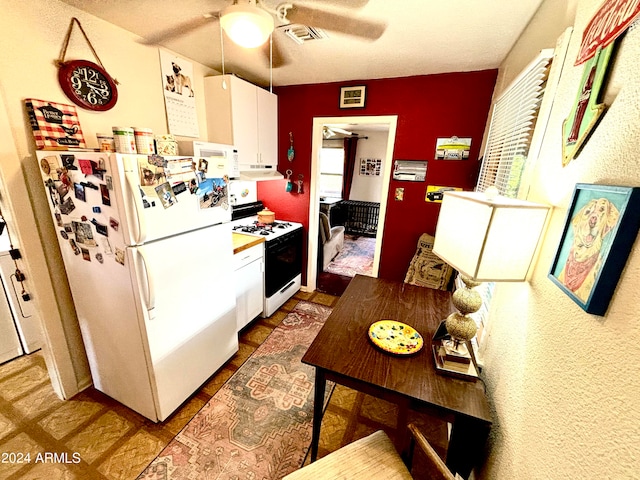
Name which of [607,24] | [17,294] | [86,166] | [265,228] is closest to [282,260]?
[265,228]

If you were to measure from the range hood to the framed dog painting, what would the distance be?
2.46 m

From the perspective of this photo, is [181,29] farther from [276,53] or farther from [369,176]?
[369,176]

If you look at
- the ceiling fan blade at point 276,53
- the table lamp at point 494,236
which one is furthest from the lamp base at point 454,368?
the ceiling fan blade at point 276,53

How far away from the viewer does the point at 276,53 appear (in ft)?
6.73

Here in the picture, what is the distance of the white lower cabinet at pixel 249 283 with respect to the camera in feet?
7.39

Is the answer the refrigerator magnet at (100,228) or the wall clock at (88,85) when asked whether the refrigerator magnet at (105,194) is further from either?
the wall clock at (88,85)

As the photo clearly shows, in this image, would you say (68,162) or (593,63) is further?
(68,162)

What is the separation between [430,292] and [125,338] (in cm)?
201

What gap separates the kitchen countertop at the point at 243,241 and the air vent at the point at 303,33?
159 centimetres

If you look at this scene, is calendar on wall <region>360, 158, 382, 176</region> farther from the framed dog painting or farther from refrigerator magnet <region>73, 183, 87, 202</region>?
the framed dog painting

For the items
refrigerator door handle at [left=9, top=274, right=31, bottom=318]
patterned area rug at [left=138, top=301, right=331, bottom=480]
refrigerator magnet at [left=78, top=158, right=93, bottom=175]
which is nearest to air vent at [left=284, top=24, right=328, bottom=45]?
refrigerator magnet at [left=78, top=158, right=93, bottom=175]

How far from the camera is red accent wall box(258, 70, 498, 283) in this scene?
234 centimetres

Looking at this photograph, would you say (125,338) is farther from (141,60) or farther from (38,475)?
(141,60)

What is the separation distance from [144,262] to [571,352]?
1.68 meters
